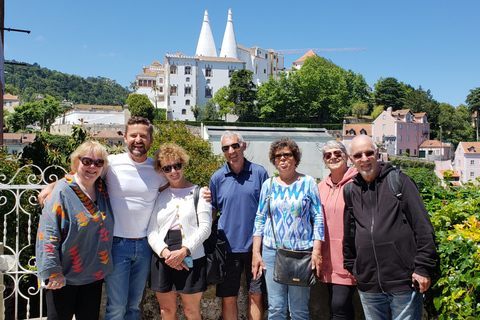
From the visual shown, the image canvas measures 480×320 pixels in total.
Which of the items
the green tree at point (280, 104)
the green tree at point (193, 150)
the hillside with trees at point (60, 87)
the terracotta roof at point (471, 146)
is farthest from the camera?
the hillside with trees at point (60, 87)

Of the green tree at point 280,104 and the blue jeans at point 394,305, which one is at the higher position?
the green tree at point 280,104

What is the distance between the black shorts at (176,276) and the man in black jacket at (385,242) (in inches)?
43.0

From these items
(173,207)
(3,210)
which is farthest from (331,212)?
(3,210)

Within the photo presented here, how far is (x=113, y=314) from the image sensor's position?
2.78 metres

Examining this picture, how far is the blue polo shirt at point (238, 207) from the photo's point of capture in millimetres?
3006

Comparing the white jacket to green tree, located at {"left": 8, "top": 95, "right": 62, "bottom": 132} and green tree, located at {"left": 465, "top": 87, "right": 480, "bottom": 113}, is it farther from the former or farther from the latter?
green tree, located at {"left": 465, "top": 87, "right": 480, "bottom": 113}

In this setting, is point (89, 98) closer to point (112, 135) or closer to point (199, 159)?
point (112, 135)

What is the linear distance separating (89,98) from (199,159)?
420 ft

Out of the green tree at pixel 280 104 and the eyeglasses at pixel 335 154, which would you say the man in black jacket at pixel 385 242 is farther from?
the green tree at pixel 280 104

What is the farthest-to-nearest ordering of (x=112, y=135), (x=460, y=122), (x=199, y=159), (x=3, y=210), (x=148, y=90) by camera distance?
(x=148, y=90)
(x=460, y=122)
(x=112, y=135)
(x=199, y=159)
(x=3, y=210)

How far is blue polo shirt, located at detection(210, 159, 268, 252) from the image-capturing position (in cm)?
301

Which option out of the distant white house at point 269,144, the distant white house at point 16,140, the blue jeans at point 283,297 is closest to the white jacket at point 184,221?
the blue jeans at point 283,297

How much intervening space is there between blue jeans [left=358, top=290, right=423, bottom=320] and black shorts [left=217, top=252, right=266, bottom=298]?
2.74ft

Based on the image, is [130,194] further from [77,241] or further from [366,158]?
[366,158]
